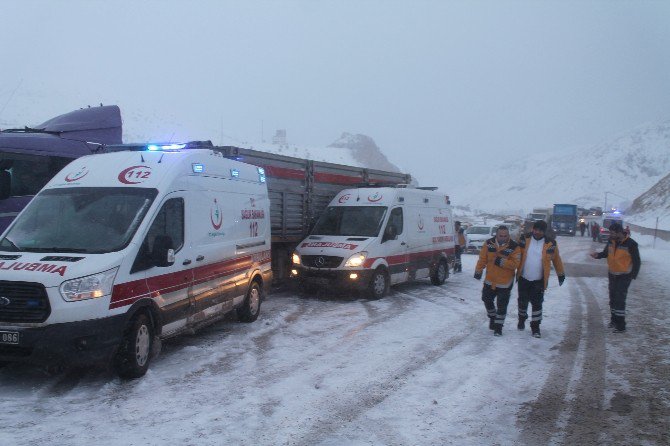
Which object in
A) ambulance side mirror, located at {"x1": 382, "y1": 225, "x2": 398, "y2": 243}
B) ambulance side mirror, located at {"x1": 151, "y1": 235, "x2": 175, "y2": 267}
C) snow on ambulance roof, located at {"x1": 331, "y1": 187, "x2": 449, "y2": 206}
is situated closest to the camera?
ambulance side mirror, located at {"x1": 151, "y1": 235, "x2": 175, "y2": 267}

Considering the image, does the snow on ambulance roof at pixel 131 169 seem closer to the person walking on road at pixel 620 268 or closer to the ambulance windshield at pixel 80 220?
the ambulance windshield at pixel 80 220

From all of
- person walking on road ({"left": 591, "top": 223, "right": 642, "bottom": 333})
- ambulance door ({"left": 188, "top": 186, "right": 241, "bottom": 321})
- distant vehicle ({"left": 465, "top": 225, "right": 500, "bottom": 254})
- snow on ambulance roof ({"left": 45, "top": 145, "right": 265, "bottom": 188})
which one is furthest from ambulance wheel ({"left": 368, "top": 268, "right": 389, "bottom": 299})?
distant vehicle ({"left": 465, "top": 225, "right": 500, "bottom": 254})

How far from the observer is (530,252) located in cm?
895

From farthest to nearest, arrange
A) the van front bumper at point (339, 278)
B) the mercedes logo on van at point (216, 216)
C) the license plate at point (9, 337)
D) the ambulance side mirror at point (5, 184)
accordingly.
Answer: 1. the van front bumper at point (339, 278)
2. the ambulance side mirror at point (5, 184)
3. the mercedes logo on van at point (216, 216)
4. the license plate at point (9, 337)

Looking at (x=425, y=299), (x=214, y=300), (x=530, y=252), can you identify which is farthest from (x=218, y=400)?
(x=425, y=299)

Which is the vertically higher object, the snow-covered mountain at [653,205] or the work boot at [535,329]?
the snow-covered mountain at [653,205]

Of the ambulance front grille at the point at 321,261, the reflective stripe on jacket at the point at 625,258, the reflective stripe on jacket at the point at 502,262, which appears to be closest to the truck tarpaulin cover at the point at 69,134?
the ambulance front grille at the point at 321,261

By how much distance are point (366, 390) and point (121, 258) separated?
9.75 feet

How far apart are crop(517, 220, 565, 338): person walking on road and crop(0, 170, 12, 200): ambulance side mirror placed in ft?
29.4

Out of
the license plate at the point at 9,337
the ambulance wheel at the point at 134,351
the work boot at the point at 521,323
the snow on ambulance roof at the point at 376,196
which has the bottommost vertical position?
the work boot at the point at 521,323

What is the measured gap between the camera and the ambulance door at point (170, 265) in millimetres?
6531

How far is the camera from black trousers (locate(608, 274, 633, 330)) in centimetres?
916

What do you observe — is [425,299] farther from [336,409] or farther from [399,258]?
[336,409]

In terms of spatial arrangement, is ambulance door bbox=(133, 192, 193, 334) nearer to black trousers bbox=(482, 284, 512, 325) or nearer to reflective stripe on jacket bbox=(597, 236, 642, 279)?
black trousers bbox=(482, 284, 512, 325)
